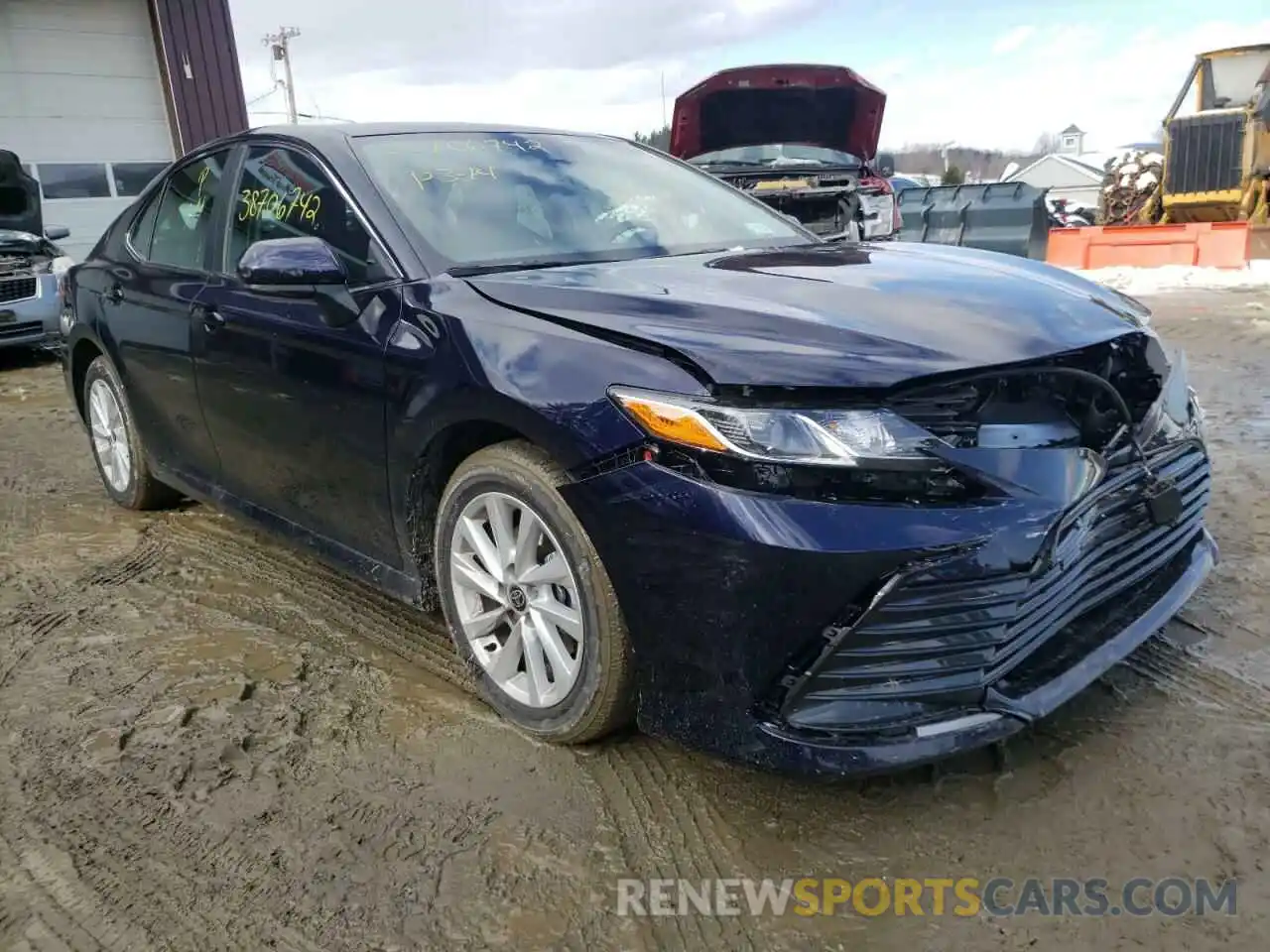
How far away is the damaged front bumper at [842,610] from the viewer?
188 centimetres

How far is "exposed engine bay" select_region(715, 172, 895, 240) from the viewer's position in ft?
31.3

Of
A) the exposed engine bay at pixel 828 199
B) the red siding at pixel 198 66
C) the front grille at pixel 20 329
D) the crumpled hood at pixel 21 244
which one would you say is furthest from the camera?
the red siding at pixel 198 66

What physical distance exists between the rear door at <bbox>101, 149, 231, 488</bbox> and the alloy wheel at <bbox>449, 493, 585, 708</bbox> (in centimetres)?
147

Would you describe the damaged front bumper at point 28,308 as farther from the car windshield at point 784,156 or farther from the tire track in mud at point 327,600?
the car windshield at point 784,156

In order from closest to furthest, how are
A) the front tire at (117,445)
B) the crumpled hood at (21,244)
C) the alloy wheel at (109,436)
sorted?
the front tire at (117,445) → the alloy wheel at (109,436) → the crumpled hood at (21,244)

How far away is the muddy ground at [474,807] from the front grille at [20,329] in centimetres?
676

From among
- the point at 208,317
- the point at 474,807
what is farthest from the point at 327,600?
the point at 474,807

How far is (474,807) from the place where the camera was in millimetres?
2250

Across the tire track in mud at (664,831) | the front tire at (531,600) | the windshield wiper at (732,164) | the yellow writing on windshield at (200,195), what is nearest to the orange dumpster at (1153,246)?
the windshield wiper at (732,164)

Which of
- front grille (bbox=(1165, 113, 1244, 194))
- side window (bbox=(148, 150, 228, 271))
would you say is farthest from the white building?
front grille (bbox=(1165, 113, 1244, 194))

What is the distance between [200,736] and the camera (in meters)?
2.60

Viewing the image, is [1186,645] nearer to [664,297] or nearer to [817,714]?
[817,714]

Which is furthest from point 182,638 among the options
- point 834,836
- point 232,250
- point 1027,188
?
point 1027,188

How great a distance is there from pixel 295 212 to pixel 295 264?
0.43 meters
